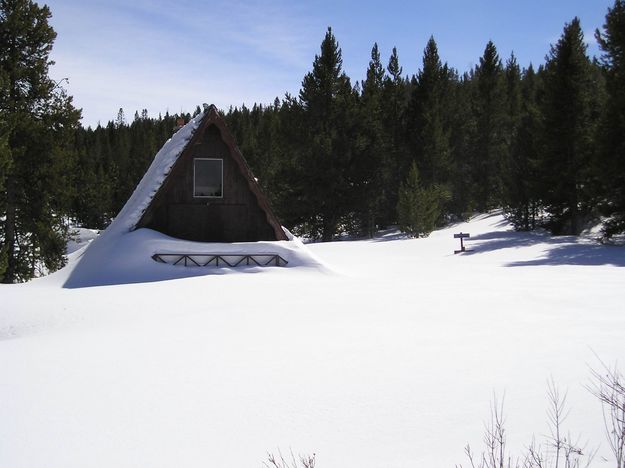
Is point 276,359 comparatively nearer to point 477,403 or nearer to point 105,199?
point 477,403

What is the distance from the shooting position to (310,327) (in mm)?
8945

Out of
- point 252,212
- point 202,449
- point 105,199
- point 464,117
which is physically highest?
point 464,117

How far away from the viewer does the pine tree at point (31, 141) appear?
2044cm

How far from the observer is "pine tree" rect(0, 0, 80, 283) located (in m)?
20.4


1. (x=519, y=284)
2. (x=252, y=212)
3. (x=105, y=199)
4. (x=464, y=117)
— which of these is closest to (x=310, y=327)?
(x=519, y=284)

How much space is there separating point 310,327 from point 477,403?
159 inches

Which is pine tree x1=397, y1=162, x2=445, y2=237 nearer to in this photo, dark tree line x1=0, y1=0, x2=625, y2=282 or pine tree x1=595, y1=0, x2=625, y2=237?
dark tree line x1=0, y1=0, x2=625, y2=282

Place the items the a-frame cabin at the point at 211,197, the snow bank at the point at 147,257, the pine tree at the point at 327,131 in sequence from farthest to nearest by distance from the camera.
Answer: the pine tree at the point at 327,131
the a-frame cabin at the point at 211,197
the snow bank at the point at 147,257

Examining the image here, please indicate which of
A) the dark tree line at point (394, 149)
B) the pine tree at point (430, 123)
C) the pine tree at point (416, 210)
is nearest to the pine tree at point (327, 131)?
the dark tree line at point (394, 149)

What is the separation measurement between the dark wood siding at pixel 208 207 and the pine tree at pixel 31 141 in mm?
7477

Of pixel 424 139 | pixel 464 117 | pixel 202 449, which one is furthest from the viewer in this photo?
pixel 464 117

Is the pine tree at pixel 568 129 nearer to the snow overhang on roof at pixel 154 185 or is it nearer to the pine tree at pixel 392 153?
the pine tree at pixel 392 153

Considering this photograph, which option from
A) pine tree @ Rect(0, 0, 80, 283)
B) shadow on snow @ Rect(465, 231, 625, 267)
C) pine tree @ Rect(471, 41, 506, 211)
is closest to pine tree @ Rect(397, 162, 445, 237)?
shadow on snow @ Rect(465, 231, 625, 267)

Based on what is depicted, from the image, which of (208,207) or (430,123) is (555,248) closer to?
(208,207)
